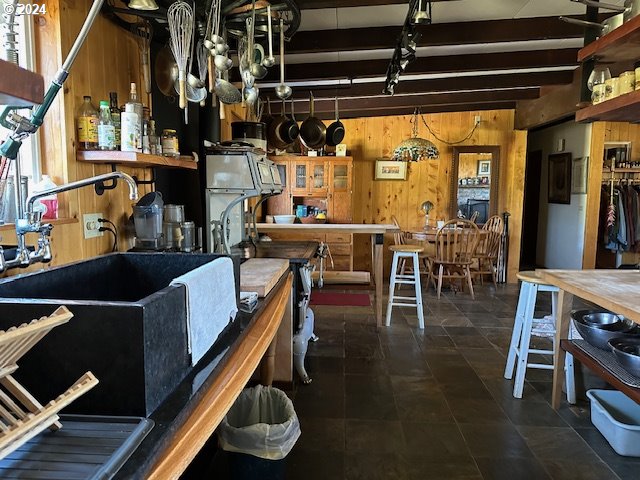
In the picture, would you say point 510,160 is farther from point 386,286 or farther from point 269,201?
point 269,201

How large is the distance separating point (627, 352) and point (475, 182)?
466 centimetres

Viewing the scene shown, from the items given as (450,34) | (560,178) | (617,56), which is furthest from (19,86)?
(560,178)

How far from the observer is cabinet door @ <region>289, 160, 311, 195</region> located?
20.1ft

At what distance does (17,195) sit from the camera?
4.27ft

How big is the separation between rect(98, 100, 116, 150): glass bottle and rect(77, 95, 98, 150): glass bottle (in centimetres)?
2

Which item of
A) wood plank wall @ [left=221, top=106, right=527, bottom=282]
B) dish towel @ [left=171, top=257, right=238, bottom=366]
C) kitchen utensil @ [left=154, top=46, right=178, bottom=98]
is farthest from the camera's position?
wood plank wall @ [left=221, top=106, right=527, bottom=282]

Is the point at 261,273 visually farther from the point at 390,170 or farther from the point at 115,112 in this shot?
the point at 390,170

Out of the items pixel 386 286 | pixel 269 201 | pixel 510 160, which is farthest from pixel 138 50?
pixel 510 160

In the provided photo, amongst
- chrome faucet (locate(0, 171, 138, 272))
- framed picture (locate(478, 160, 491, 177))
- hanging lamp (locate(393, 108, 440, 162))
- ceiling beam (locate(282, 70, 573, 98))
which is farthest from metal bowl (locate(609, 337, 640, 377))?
framed picture (locate(478, 160, 491, 177))

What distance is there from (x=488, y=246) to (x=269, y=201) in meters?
2.87

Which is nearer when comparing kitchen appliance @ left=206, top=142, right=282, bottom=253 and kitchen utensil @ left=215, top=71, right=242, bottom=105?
kitchen utensil @ left=215, top=71, right=242, bottom=105

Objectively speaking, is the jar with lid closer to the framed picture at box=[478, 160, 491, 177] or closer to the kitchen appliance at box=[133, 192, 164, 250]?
the kitchen appliance at box=[133, 192, 164, 250]

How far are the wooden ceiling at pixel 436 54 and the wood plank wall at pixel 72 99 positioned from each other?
1.18m

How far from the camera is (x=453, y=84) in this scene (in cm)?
515
